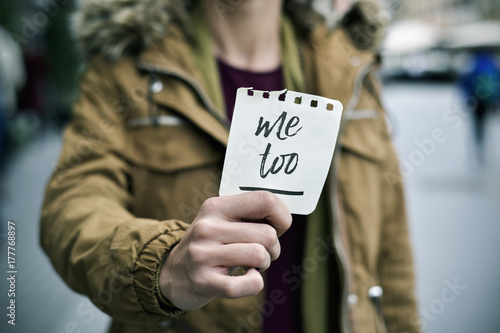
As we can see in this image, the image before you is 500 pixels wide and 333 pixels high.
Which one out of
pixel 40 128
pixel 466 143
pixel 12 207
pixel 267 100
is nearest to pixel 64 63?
pixel 40 128

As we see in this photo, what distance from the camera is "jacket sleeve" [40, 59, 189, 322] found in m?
1.02

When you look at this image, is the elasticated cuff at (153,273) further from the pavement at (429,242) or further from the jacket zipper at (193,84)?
the pavement at (429,242)

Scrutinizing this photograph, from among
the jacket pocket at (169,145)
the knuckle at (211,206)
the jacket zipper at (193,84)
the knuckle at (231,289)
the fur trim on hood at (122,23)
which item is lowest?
the knuckle at (231,289)

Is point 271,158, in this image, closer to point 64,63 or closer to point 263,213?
point 263,213

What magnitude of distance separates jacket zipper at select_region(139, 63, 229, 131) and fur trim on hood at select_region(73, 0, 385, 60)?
0.29ft

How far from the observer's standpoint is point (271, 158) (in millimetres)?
881

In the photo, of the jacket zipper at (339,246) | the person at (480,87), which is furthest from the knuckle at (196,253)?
the person at (480,87)

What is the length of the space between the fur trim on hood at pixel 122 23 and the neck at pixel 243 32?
104 millimetres

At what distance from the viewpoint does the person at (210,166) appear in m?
1.24

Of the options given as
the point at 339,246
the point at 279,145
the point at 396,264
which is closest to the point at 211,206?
the point at 279,145

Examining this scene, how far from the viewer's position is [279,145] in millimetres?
883

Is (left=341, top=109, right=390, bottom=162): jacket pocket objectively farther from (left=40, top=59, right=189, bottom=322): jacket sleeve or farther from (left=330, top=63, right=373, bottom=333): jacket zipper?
(left=40, top=59, right=189, bottom=322): jacket sleeve

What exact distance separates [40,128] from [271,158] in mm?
10783

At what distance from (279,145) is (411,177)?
7.83m
